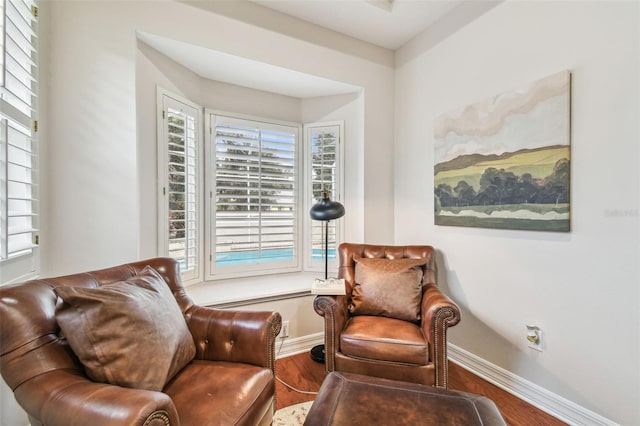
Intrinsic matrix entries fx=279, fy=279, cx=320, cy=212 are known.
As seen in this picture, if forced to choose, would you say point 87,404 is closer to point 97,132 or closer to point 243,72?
point 97,132

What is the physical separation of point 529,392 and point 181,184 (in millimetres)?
2822

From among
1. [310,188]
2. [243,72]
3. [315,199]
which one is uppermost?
[243,72]

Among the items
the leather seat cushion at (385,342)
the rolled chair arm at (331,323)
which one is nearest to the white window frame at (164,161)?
the rolled chair arm at (331,323)

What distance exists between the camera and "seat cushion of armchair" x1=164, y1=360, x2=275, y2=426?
0.97 metres

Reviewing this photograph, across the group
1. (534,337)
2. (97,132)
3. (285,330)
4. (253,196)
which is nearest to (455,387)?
(534,337)

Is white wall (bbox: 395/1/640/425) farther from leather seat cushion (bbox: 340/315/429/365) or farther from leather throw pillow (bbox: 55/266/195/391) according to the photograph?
leather throw pillow (bbox: 55/266/195/391)

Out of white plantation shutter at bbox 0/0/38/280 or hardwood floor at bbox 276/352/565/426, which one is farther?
hardwood floor at bbox 276/352/565/426

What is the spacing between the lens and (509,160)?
1.82 meters

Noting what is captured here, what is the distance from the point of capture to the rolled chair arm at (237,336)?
1.33 m

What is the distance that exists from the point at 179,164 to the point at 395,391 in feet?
6.95

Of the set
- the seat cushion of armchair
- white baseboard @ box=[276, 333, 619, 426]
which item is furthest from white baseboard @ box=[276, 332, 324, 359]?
the seat cushion of armchair

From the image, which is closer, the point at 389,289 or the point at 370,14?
the point at 389,289

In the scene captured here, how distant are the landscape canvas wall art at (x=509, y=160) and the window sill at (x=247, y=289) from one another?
1336 millimetres

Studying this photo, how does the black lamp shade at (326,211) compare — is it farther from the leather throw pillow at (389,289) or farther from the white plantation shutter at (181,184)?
the white plantation shutter at (181,184)
